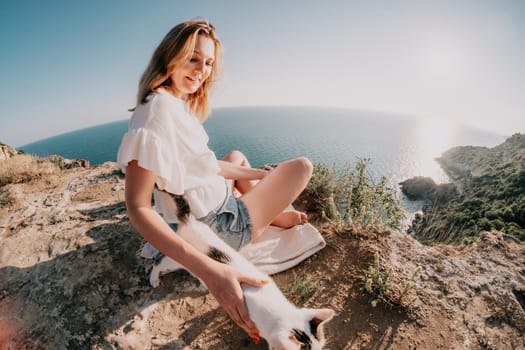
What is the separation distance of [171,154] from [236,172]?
1.30 metres

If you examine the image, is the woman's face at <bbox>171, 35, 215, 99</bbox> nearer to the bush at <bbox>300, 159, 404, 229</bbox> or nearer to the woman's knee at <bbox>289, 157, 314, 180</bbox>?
the woman's knee at <bbox>289, 157, 314, 180</bbox>

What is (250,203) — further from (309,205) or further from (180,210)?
(309,205)

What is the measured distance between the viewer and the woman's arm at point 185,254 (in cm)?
119

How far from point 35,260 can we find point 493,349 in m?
4.76

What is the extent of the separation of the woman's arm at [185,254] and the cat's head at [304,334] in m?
0.15

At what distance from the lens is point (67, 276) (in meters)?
2.46

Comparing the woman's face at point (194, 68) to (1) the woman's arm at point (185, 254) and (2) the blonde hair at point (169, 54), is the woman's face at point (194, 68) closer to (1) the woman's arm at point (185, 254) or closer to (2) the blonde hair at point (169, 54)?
(2) the blonde hair at point (169, 54)

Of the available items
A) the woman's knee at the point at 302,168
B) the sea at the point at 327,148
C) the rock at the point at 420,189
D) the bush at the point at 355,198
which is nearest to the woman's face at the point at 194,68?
the woman's knee at the point at 302,168

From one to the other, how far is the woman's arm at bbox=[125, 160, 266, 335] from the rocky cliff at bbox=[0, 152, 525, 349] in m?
1.22

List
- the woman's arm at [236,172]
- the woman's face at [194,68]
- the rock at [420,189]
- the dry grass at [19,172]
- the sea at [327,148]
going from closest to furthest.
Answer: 1. the woman's face at [194,68]
2. the woman's arm at [236,172]
3. the dry grass at [19,172]
4. the sea at [327,148]
5. the rock at [420,189]

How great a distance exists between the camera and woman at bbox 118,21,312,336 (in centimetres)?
128

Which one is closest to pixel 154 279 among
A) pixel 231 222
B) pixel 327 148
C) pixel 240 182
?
pixel 231 222

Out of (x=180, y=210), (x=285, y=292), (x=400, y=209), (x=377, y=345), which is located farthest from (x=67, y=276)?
(x=400, y=209)

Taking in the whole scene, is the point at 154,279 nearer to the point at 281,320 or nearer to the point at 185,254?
the point at 185,254
